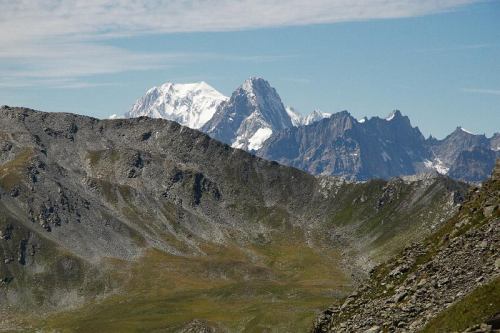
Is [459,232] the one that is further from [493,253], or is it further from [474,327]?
[474,327]

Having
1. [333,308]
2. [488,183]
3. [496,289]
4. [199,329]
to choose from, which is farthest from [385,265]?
[199,329]

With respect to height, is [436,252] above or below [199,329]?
above

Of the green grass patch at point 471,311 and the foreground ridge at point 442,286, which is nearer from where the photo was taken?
the green grass patch at point 471,311

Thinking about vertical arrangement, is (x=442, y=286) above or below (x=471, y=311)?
above

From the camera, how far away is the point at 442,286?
1842 inches

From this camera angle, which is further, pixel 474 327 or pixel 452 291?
pixel 452 291

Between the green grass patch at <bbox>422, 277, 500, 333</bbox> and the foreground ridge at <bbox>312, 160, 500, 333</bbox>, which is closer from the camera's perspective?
the green grass patch at <bbox>422, 277, 500, 333</bbox>

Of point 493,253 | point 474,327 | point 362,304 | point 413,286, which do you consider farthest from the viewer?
point 362,304

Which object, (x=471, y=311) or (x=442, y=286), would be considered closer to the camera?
(x=471, y=311)

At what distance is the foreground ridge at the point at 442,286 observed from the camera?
133 feet

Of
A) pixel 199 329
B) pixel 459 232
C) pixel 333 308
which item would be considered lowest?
pixel 199 329

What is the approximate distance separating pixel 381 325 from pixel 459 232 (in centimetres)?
1104

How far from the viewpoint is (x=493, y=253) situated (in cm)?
4556

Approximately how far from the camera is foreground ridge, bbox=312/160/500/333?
40.7m
